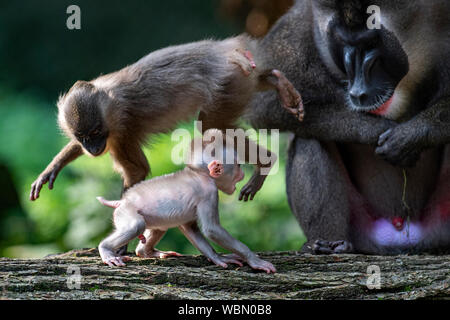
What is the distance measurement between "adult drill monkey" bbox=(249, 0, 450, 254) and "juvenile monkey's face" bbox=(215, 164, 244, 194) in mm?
1000

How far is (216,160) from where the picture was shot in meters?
3.60

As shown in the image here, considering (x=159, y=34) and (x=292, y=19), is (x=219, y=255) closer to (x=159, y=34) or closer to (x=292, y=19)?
(x=292, y=19)

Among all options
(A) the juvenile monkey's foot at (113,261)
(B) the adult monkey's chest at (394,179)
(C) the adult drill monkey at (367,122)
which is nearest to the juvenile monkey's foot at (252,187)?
(C) the adult drill monkey at (367,122)

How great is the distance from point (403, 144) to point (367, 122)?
361 millimetres

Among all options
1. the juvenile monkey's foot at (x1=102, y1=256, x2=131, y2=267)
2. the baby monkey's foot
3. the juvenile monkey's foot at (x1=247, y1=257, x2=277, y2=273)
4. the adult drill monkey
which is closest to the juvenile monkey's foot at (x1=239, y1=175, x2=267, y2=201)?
the adult drill monkey

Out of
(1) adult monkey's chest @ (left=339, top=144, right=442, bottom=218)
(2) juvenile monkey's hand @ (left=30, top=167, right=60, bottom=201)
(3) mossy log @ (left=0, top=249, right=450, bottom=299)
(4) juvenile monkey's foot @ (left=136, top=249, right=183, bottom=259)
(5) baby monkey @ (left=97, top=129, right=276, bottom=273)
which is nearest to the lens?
(3) mossy log @ (left=0, top=249, right=450, bottom=299)

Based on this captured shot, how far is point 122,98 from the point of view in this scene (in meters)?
4.34

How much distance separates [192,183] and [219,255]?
0.47 metres

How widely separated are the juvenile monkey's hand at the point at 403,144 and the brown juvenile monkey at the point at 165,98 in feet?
2.31

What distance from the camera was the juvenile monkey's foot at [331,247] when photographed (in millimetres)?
4418

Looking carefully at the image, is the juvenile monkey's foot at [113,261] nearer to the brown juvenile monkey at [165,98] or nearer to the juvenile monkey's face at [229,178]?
the juvenile monkey's face at [229,178]

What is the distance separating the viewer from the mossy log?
3146mm

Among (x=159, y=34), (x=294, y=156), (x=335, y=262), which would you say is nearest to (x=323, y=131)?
(x=294, y=156)

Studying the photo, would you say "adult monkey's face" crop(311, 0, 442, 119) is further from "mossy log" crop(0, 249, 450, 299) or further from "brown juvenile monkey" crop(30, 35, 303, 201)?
"mossy log" crop(0, 249, 450, 299)
